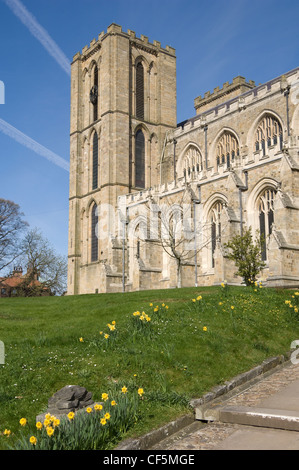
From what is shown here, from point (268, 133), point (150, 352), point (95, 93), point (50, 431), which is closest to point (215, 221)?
point (268, 133)

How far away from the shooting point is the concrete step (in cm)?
591

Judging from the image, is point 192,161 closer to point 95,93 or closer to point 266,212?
point 95,93

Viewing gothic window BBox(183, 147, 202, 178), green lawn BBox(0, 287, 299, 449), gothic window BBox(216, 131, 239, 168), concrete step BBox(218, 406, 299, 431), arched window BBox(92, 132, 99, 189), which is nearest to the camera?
concrete step BBox(218, 406, 299, 431)

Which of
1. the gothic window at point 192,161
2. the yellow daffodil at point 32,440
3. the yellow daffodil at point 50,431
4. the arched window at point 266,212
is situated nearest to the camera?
the yellow daffodil at point 32,440

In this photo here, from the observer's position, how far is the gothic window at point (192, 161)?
125ft

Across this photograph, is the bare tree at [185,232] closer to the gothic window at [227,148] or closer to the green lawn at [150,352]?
the gothic window at [227,148]

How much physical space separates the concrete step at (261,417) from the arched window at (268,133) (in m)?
26.1

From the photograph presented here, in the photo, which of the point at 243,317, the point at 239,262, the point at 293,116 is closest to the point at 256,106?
the point at 293,116

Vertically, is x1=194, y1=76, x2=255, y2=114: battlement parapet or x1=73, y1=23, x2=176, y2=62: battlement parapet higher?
x1=73, y1=23, x2=176, y2=62: battlement parapet

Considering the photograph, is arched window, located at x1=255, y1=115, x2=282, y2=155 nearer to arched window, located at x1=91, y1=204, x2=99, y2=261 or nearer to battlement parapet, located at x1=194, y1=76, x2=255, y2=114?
battlement parapet, located at x1=194, y1=76, x2=255, y2=114

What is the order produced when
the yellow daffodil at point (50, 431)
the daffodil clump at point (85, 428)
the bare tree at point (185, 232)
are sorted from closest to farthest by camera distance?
the yellow daffodil at point (50, 431) < the daffodil clump at point (85, 428) < the bare tree at point (185, 232)

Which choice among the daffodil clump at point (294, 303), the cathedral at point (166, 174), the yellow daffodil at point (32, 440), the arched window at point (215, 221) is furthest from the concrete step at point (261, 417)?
the arched window at point (215, 221)

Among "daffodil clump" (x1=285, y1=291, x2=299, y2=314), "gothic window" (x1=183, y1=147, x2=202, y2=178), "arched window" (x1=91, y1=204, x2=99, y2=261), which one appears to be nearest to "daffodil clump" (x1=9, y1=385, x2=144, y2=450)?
"daffodil clump" (x1=285, y1=291, x2=299, y2=314)
